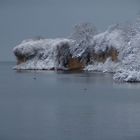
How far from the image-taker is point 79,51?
9644cm

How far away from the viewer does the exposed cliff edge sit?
92000 millimetres

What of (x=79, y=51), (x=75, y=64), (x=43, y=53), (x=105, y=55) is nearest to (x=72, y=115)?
(x=105, y=55)

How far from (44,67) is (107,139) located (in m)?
77.8

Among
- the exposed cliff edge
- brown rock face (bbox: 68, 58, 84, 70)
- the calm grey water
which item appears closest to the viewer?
the calm grey water

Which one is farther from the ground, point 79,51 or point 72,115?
point 79,51

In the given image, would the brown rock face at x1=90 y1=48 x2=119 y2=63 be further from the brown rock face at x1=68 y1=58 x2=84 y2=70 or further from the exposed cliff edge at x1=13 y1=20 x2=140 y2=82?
the brown rock face at x1=68 y1=58 x2=84 y2=70

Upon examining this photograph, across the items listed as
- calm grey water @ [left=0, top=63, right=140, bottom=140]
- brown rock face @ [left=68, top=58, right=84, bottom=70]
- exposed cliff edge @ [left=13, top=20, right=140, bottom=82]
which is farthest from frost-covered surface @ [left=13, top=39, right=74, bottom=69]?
calm grey water @ [left=0, top=63, right=140, bottom=140]

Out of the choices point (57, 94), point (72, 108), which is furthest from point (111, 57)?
point (72, 108)

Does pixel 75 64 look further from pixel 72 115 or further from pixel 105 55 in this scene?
pixel 72 115

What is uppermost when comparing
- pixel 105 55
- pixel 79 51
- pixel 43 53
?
pixel 79 51

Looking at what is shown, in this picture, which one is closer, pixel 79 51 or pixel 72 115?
pixel 72 115

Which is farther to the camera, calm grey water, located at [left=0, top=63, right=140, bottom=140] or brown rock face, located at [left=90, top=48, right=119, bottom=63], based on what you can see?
brown rock face, located at [left=90, top=48, right=119, bottom=63]

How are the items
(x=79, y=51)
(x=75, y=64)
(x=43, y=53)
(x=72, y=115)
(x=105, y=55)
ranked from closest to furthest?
(x=72, y=115), (x=105, y=55), (x=79, y=51), (x=75, y=64), (x=43, y=53)

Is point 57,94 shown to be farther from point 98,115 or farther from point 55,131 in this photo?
point 55,131
